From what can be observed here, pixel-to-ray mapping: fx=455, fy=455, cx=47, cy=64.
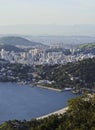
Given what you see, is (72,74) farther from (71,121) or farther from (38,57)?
(71,121)

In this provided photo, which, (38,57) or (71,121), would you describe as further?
(38,57)

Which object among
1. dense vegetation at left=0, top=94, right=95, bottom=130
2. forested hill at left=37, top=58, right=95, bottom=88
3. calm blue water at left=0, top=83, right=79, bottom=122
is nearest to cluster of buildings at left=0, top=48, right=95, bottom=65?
forested hill at left=37, top=58, right=95, bottom=88

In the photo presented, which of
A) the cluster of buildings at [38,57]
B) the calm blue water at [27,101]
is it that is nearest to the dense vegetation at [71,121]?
the calm blue water at [27,101]

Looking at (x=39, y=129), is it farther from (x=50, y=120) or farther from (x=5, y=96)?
(x=5, y=96)

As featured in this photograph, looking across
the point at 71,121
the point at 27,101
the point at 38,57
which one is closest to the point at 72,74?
the point at 27,101

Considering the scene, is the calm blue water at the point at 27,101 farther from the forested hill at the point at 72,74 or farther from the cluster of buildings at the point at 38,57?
the cluster of buildings at the point at 38,57

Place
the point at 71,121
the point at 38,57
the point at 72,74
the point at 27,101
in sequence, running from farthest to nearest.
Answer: the point at 38,57 < the point at 72,74 < the point at 27,101 < the point at 71,121
